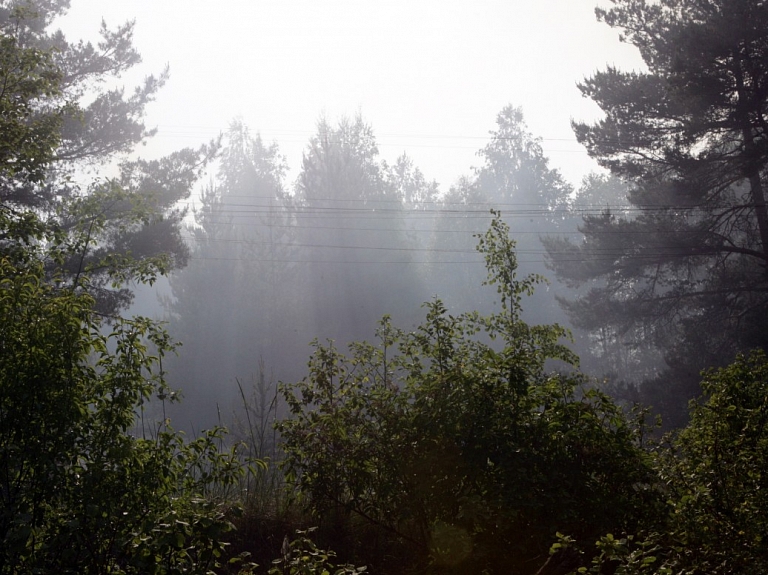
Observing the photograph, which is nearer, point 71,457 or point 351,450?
point 71,457

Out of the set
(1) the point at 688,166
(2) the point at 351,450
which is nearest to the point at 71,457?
(2) the point at 351,450

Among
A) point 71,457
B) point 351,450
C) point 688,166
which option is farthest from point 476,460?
point 688,166

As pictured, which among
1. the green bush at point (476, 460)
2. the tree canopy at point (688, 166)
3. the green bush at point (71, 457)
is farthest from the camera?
the tree canopy at point (688, 166)

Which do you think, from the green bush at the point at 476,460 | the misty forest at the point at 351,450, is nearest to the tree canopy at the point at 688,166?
the misty forest at the point at 351,450

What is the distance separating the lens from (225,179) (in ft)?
154

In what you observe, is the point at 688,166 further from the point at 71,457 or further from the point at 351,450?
the point at 71,457

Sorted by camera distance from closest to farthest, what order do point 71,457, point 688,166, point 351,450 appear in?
point 71,457 → point 351,450 → point 688,166

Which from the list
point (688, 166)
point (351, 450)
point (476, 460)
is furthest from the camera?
point (688, 166)

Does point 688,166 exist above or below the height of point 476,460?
above

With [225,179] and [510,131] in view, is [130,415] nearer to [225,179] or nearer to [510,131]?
[225,179]

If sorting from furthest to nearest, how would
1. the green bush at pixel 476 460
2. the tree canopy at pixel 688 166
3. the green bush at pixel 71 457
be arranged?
the tree canopy at pixel 688 166
the green bush at pixel 476 460
the green bush at pixel 71 457

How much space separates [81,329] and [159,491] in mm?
947

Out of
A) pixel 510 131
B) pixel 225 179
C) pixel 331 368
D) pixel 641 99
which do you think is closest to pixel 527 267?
pixel 510 131

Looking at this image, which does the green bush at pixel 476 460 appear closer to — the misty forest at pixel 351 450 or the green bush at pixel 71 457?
the misty forest at pixel 351 450
